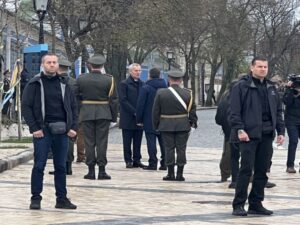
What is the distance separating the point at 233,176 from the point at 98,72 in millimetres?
2854

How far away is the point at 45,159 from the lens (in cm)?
1080

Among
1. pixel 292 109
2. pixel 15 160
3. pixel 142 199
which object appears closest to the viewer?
pixel 142 199

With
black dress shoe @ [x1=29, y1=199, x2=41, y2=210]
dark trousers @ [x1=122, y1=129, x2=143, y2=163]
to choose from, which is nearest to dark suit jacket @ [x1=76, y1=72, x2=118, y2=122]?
dark trousers @ [x1=122, y1=129, x2=143, y2=163]

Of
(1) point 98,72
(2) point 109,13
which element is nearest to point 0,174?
(1) point 98,72

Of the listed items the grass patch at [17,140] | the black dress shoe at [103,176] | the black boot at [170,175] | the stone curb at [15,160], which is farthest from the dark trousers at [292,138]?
the grass patch at [17,140]

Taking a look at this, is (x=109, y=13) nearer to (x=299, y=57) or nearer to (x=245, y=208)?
(x=245, y=208)

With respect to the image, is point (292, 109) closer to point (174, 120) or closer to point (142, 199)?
point (174, 120)

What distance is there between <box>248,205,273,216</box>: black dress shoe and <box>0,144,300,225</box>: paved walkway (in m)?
0.12

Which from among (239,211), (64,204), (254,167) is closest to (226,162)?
(254,167)

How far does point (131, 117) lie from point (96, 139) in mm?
2470

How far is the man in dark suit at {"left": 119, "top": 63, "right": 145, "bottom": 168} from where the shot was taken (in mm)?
16828

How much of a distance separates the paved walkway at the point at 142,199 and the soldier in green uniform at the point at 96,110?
1.45 feet

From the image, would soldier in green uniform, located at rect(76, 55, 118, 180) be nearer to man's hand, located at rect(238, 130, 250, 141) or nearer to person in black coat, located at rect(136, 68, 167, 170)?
person in black coat, located at rect(136, 68, 167, 170)

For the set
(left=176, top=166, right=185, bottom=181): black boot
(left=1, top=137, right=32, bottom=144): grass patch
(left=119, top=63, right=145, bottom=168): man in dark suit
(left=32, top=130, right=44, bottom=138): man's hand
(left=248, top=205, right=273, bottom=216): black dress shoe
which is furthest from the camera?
(left=1, top=137, right=32, bottom=144): grass patch
